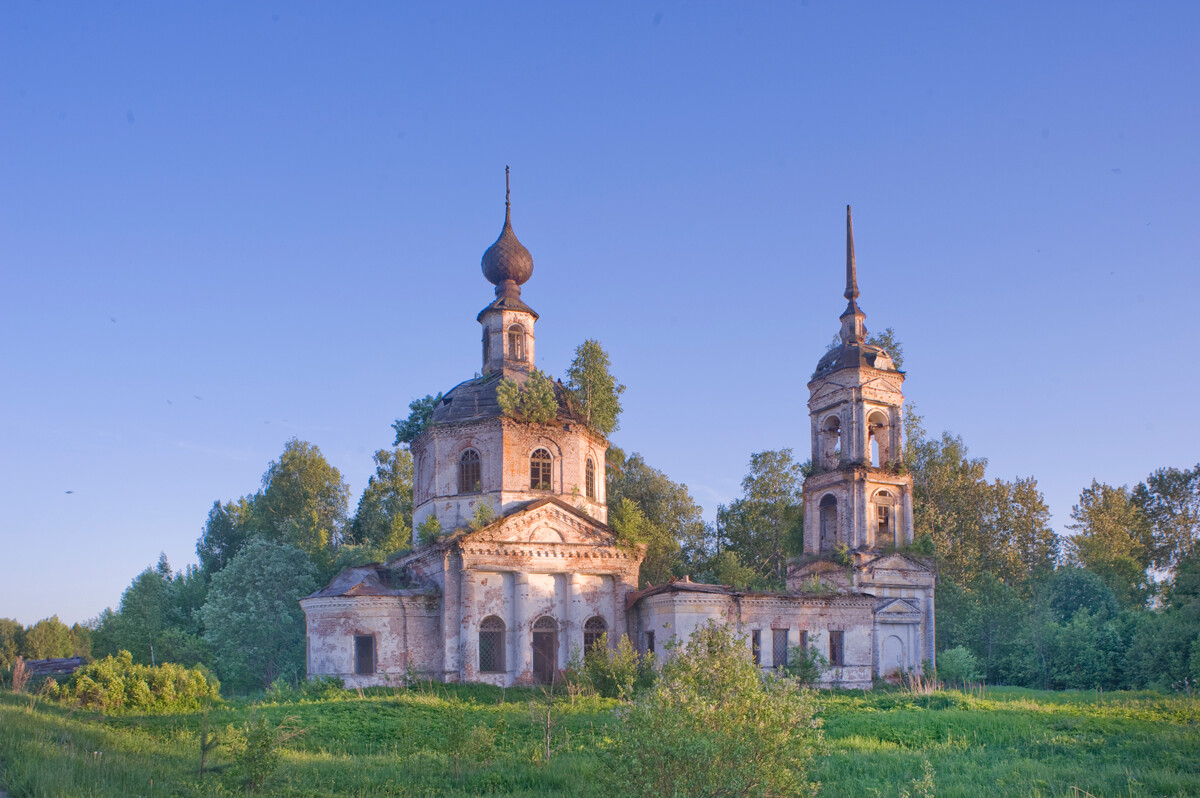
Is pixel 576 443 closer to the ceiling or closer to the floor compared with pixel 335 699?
closer to the ceiling

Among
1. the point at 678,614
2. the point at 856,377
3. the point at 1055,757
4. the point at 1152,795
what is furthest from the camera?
the point at 856,377

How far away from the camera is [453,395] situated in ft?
97.3

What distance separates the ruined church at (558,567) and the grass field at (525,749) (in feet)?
7.58

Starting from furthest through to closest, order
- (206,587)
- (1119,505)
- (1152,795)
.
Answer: (1119,505)
(206,587)
(1152,795)

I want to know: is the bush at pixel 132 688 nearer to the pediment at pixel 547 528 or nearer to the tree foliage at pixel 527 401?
the pediment at pixel 547 528

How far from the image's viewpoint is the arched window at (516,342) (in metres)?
31.2

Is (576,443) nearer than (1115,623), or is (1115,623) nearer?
(576,443)

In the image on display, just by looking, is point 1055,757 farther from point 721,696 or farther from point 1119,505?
point 1119,505

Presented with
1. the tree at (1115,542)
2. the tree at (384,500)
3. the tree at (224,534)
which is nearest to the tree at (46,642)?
the tree at (224,534)

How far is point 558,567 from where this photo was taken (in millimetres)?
26656

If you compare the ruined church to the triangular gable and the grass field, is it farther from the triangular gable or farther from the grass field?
the grass field

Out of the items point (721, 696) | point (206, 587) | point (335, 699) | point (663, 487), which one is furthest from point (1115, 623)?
point (206, 587)

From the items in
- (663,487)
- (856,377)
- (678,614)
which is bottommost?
(678,614)

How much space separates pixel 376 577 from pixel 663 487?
20.7 metres
